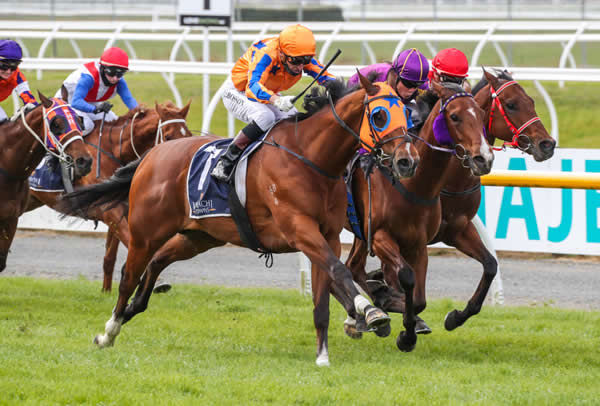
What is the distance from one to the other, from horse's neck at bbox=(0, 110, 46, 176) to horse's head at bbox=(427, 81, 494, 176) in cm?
309

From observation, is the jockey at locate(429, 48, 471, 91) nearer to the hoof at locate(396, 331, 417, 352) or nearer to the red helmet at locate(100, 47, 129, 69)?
the hoof at locate(396, 331, 417, 352)

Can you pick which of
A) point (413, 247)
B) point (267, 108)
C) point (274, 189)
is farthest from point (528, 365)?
point (267, 108)

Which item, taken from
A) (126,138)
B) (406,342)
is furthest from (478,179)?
(126,138)

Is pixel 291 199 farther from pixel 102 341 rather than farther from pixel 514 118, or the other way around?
pixel 514 118

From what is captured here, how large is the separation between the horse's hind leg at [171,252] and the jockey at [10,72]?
5.99ft

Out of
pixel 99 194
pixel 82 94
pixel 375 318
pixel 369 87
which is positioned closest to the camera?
pixel 375 318

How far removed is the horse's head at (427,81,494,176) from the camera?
5160 millimetres

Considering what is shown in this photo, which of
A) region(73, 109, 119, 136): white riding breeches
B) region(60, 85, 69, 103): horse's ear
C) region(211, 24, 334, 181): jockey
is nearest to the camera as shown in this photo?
region(211, 24, 334, 181): jockey

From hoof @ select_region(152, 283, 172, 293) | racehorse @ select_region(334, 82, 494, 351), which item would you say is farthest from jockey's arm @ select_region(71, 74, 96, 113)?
racehorse @ select_region(334, 82, 494, 351)

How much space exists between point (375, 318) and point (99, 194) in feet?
8.02

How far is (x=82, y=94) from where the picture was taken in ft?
26.7

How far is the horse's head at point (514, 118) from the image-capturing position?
5918 mm

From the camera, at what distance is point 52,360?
508 centimetres

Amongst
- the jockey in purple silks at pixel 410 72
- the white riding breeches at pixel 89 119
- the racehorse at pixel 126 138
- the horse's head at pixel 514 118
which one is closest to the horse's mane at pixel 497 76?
the horse's head at pixel 514 118
